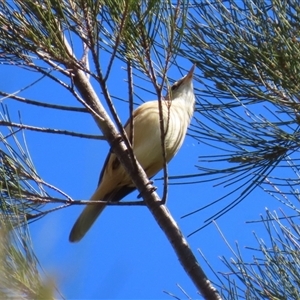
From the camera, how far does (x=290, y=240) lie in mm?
2545

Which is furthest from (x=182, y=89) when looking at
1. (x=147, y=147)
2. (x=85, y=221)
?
(x=85, y=221)

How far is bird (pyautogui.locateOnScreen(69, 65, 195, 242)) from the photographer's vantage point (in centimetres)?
322

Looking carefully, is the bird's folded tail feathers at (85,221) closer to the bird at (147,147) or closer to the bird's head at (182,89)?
the bird at (147,147)

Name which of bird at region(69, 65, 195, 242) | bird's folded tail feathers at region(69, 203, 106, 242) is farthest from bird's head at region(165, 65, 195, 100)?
bird's folded tail feathers at region(69, 203, 106, 242)

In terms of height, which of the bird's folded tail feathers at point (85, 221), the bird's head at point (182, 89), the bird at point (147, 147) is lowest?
the bird's folded tail feathers at point (85, 221)

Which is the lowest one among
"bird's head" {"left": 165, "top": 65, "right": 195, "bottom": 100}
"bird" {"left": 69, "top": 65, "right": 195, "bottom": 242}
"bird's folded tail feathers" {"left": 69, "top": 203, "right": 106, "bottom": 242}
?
"bird's folded tail feathers" {"left": 69, "top": 203, "right": 106, "bottom": 242}

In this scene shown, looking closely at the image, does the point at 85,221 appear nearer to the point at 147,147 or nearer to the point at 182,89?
the point at 147,147

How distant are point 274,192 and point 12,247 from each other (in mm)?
1124

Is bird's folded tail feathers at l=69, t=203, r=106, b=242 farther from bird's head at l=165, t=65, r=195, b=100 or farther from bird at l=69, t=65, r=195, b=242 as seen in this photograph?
bird's head at l=165, t=65, r=195, b=100

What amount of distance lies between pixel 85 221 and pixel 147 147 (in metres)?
0.41

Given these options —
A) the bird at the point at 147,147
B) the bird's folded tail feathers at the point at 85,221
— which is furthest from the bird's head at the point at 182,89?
the bird's folded tail feathers at the point at 85,221

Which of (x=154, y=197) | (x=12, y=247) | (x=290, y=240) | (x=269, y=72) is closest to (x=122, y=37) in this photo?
(x=269, y=72)

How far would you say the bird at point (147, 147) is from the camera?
322 cm

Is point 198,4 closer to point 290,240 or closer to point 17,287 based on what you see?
point 290,240
